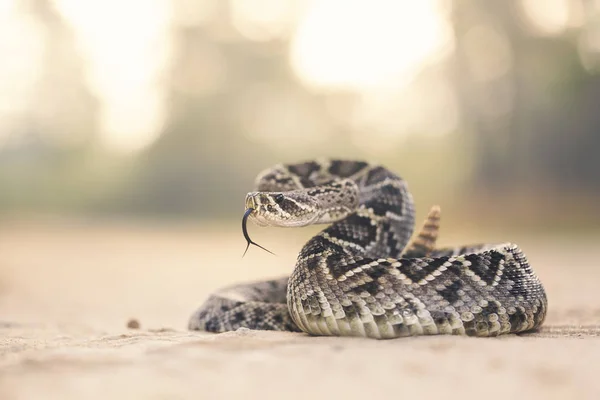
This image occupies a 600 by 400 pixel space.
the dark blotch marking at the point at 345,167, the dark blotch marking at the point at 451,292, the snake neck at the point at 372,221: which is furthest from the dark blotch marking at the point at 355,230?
the dark blotch marking at the point at 451,292

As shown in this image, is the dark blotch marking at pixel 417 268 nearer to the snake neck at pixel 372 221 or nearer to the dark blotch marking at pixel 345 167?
the snake neck at pixel 372 221

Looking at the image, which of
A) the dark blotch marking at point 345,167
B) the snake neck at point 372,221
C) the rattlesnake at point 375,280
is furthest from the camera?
the dark blotch marking at point 345,167

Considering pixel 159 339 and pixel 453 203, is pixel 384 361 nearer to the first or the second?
pixel 159 339

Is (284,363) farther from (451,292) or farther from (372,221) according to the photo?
(372,221)

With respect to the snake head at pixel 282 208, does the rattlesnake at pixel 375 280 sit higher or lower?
lower

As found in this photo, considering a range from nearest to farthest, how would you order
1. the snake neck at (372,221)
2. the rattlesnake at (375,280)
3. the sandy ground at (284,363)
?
1. the sandy ground at (284,363)
2. the rattlesnake at (375,280)
3. the snake neck at (372,221)

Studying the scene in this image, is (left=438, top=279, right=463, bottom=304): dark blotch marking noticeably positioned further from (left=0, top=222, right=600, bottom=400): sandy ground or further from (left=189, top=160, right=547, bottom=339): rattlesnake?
(left=0, top=222, right=600, bottom=400): sandy ground

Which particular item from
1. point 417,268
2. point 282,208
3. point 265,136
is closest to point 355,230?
point 282,208
